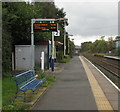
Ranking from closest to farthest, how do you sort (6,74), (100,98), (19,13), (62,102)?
(62,102)
(100,98)
(6,74)
(19,13)

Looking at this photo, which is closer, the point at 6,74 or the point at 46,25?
the point at 6,74

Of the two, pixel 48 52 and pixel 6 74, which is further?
pixel 48 52

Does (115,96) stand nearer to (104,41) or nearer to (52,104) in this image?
(52,104)

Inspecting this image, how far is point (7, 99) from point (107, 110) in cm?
326

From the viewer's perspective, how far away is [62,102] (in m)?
7.08

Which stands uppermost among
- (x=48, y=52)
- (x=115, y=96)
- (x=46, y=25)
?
(x=46, y=25)

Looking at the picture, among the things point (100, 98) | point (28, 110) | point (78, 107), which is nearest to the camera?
point (28, 110)

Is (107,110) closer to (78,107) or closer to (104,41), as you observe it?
(78,107)

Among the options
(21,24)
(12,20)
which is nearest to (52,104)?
(12,20)

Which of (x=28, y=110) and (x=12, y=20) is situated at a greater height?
(x=12, y=20)

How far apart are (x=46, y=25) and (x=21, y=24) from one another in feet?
19.5

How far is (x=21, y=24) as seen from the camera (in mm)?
19438

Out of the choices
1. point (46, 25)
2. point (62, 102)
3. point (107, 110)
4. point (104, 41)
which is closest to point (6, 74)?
point (46, 25)

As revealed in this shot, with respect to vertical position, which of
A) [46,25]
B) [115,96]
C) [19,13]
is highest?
[19,13]
